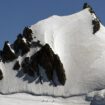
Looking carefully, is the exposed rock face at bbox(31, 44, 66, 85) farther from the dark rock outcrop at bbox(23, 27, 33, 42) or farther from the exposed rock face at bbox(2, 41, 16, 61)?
the dark rock outcrop at bbox(23, 27, 33, 42)

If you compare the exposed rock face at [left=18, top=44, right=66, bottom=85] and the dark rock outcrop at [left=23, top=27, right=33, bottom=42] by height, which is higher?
the dark rock outcrop at [left=23, top=27, right=33, bottom=42]

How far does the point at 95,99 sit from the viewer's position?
10800cm

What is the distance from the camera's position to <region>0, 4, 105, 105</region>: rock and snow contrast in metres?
114

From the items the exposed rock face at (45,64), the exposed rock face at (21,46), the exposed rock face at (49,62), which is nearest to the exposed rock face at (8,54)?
the exposed rock face at (21,46)

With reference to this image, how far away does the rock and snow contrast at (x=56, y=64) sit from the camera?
114 meters

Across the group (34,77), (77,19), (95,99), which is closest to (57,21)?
(77,19)

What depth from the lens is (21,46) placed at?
131m

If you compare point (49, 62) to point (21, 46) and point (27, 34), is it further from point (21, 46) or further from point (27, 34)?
point (27, 34)

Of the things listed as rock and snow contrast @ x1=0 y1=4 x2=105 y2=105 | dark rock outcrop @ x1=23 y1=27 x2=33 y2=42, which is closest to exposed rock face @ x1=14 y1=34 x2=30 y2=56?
rock and snow contrast @ x1=0 y1=4 x2=105 y2=105

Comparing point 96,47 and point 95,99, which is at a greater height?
point 96,47

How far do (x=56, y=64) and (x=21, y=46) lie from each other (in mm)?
13153

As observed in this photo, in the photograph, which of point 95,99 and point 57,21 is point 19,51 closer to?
point 57,21

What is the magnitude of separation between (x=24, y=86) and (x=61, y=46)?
19.0m

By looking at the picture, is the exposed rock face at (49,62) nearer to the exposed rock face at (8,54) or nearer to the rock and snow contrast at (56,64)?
the rock and snow contrast at (56,64)
